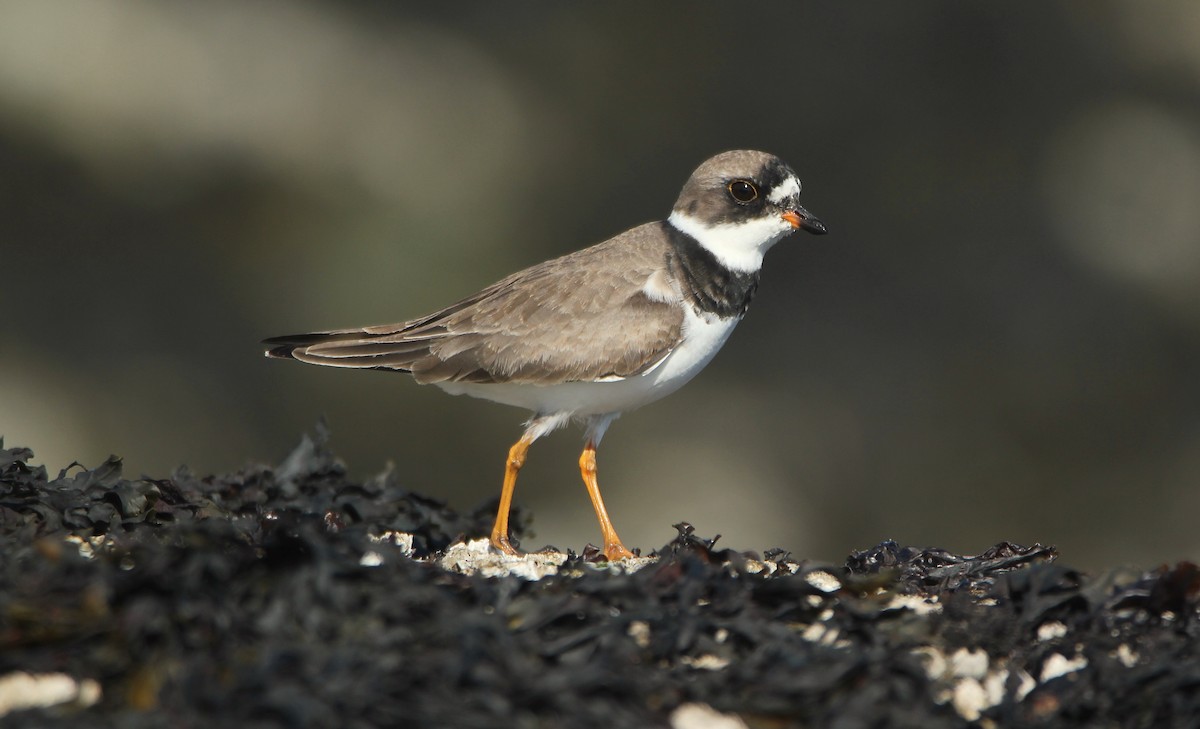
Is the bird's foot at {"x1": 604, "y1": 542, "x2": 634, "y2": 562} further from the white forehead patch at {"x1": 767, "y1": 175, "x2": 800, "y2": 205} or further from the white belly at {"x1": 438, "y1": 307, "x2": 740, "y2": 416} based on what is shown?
the white forehead patch at {"x1": 767, "y1": 175, "x2": 800, "y2": 205}

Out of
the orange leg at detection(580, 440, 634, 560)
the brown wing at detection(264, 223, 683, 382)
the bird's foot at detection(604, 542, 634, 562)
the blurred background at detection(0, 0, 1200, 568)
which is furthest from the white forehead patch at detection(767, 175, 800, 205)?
the blurred background at detection(0, 0, 1200, 568)

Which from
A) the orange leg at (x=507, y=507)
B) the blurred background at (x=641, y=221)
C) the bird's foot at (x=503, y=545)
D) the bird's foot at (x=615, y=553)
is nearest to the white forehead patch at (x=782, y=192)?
the orange leg at (x=507, y=507)

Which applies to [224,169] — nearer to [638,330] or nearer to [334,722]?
[638,330]

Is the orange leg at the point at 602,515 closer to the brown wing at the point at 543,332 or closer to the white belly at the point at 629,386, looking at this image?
the white belly at the point at 629,386

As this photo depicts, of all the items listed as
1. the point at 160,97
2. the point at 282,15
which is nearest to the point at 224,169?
the point at 160,97

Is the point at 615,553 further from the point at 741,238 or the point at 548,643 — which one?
the point at 548,643

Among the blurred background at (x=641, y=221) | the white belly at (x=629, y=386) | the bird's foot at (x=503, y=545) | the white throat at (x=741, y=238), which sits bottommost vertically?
the bird's foot at (x=503, y=545)

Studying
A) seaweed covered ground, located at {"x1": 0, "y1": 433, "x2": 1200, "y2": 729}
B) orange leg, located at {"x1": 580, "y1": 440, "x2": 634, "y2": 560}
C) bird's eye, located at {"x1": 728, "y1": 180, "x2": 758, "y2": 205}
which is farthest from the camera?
bird's eye, located at {"x1": 728, "y1": 180, "x2": 758, "y2": 205}
